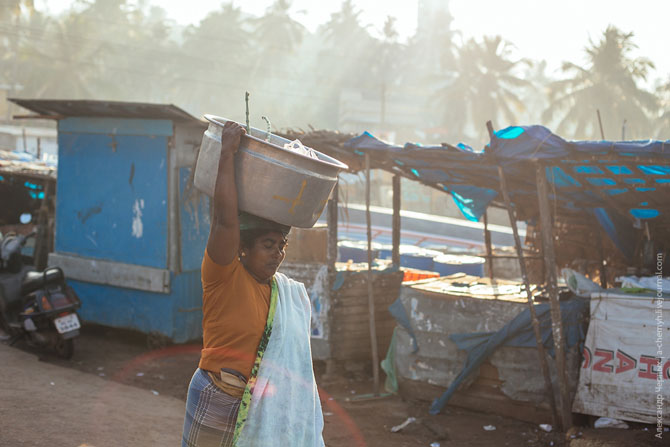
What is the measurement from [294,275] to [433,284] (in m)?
1.72

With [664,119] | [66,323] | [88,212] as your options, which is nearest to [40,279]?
[66,323]

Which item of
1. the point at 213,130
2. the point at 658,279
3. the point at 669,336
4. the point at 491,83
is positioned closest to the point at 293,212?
the point at 213,130

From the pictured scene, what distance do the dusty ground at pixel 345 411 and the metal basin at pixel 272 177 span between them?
299cm

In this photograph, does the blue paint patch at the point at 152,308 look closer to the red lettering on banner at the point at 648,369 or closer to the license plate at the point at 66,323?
the license plate at the point at 66,323

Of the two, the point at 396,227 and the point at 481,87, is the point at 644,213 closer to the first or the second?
the point at 396,227

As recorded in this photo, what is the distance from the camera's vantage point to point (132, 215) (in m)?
8.34

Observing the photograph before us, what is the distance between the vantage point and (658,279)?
5652mm

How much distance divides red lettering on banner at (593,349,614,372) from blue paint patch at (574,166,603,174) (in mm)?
1603

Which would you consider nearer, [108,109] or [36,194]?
[108,109]

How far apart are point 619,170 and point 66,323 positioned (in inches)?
235

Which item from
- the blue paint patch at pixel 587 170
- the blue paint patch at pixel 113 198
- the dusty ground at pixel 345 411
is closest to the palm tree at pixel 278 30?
the blue paint patch at pixel 113 198

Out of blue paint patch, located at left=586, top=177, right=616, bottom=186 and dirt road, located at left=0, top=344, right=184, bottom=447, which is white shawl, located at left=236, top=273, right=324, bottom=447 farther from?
blue paint patch, located at left=586, top=177, right=616, bottom=186

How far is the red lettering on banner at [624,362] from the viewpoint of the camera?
17.4ft

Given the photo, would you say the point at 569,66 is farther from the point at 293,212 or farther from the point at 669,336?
the point at 293,212
